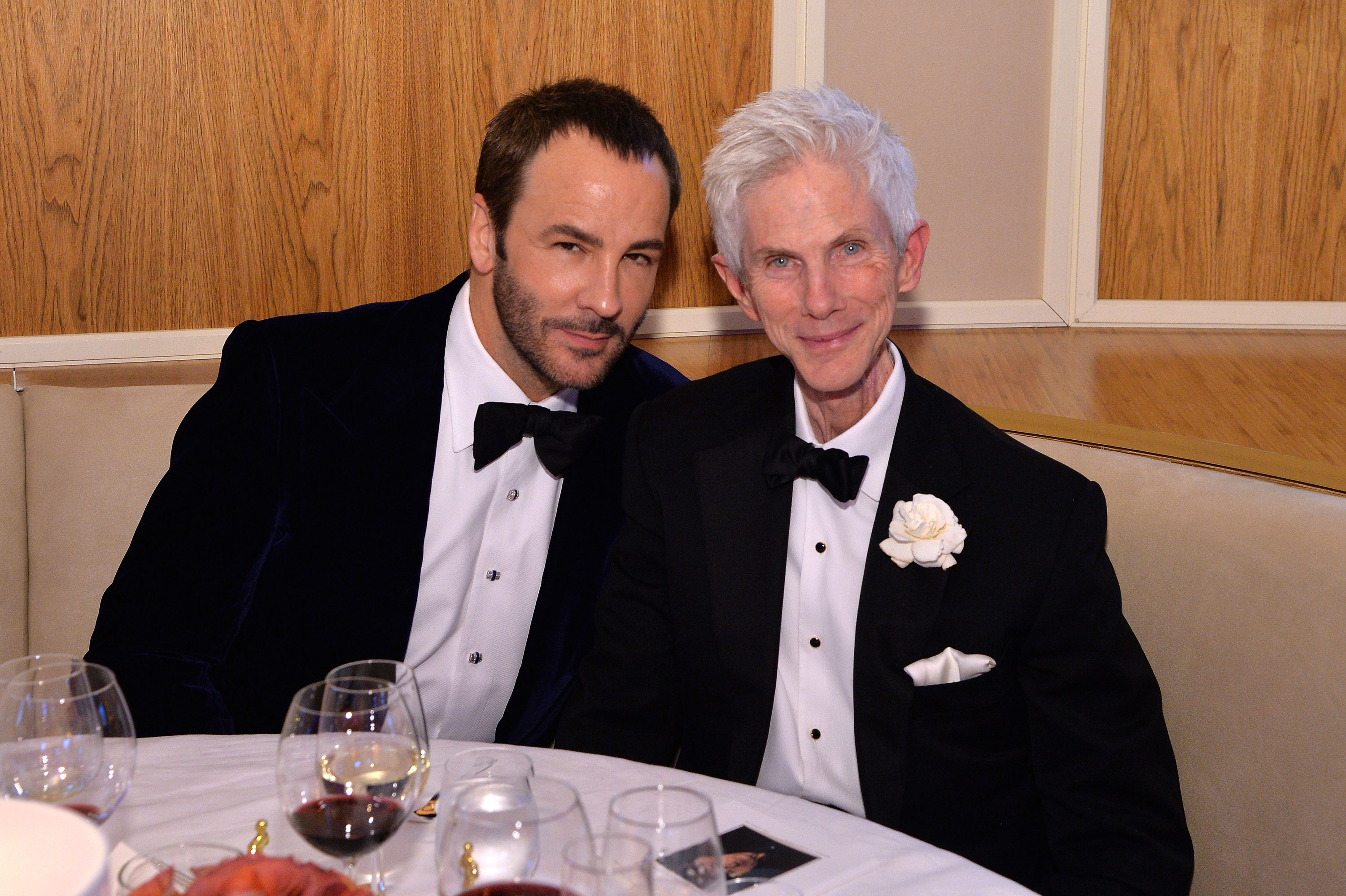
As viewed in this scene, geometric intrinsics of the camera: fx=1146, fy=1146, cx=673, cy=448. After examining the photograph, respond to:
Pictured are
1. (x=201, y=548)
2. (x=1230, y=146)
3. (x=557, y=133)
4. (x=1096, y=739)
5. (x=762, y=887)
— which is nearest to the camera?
(x=762, y=887)

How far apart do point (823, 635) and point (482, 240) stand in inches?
40.2

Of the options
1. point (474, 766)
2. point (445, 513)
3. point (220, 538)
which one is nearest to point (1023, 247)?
point (445, 513)

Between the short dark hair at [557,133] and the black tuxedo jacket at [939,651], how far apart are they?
54 cm

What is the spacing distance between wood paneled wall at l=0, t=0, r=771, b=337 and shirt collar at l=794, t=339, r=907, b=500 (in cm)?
112

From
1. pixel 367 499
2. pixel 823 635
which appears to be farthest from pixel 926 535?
pixel 367 499

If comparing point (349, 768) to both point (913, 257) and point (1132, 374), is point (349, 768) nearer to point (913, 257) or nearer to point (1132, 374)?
point (913, 257)

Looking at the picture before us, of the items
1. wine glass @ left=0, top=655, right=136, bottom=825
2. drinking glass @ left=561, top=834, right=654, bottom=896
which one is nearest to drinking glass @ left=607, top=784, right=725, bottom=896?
drinking glass @ left=561, top=834, right=654, bottom=896

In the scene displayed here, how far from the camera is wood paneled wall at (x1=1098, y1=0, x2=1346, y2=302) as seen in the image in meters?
2.62

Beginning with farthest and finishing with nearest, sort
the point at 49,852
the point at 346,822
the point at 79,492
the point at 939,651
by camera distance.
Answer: the point at 79,492, the point at 939,651, the point at 346,822, the point at 49,852

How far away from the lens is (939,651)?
5.48 feet

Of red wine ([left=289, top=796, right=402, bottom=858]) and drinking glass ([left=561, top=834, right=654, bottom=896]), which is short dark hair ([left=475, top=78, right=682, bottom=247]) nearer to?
red wine ([left=289, top=796, right=402, bottom=858])

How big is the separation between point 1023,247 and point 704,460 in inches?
54.2

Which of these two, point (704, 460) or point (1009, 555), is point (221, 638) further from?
point (1009, 555)

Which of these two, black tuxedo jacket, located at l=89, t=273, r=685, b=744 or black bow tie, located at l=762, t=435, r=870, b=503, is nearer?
black bow tie, located at l=762, t=435, r=870, b=503
